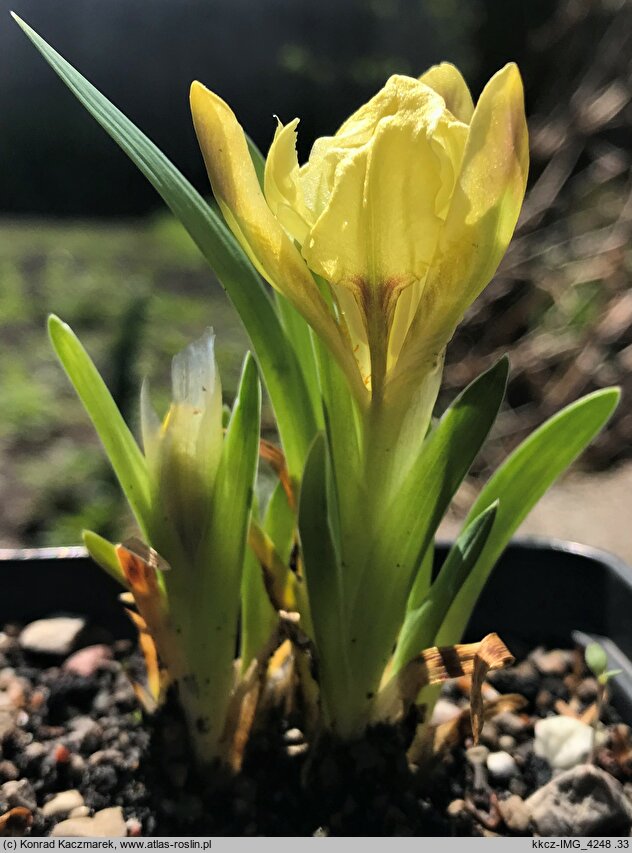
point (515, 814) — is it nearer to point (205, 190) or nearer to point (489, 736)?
point (489, 736)

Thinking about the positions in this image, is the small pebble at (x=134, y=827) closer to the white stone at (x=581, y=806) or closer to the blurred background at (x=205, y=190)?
the white stone at (x=581, y=806)

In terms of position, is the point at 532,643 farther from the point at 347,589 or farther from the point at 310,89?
the point at 310,89

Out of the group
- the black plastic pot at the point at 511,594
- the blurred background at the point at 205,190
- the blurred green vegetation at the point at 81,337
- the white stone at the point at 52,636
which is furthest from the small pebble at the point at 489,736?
the blurred green vegetation at the point at 81,337

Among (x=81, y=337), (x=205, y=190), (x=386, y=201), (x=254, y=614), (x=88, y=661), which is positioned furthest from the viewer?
(x=81, y=337)

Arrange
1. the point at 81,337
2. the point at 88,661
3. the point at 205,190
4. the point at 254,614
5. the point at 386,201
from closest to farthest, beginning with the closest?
the point at 386,201, the point at 254,614, the point at 88,661, the point at 205,190, the point at 81,337

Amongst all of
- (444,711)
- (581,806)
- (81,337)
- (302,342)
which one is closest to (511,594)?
(444,711)
